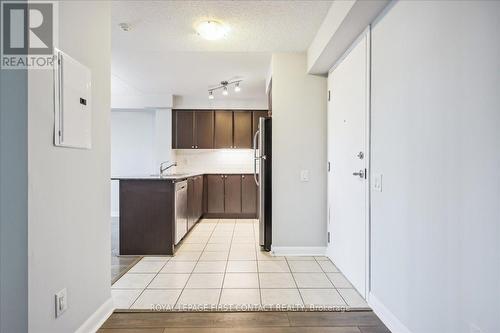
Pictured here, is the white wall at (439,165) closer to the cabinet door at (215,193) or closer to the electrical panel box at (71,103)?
the electrical panel box at (71,103)

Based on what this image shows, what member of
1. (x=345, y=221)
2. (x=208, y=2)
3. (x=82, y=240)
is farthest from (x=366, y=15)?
(x=82, y=240)

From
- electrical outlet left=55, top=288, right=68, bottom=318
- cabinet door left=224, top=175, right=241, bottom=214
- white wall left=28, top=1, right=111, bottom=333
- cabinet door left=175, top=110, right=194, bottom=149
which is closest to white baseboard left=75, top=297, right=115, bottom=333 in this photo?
white wall left=28, top=1, right=111, bottom=333

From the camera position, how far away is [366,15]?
81.8 inches

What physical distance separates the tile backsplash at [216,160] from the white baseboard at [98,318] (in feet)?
14.1

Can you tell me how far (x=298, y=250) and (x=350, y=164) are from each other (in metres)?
1.32

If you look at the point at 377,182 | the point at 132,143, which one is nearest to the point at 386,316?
the point at 377,182

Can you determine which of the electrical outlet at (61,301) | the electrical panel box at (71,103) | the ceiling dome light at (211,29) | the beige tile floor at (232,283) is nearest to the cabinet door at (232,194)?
the beige tile floor at (232,283)

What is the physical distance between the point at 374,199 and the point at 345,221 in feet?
2.26

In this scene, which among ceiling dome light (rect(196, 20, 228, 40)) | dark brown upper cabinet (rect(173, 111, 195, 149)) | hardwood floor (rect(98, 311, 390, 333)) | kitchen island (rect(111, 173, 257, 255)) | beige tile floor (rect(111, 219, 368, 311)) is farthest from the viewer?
dark brown upper cabinet (rect(173, 111, 195, 149))

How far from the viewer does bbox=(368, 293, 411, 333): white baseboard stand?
1744 millimetres

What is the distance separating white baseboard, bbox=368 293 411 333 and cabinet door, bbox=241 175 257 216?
3.66 meters

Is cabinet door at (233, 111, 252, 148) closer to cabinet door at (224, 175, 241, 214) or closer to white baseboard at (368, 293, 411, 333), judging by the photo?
cabinet door at (224, 175, 241, 214)

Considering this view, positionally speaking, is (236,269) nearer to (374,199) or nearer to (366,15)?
(374,199)

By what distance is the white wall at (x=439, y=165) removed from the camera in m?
1.12
